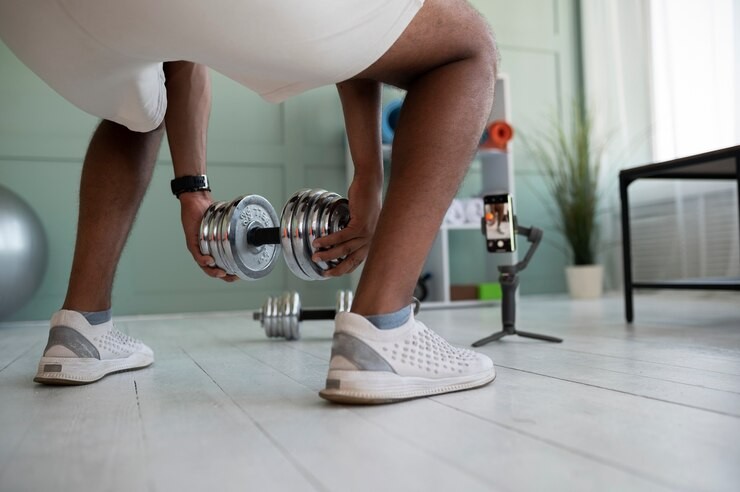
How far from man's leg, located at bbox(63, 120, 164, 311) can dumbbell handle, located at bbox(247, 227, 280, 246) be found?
0.89 feet

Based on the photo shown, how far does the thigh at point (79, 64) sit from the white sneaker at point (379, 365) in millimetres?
515

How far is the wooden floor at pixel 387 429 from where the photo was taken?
2.18ft

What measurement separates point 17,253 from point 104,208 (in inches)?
65.7

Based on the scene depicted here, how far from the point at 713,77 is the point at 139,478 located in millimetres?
3506

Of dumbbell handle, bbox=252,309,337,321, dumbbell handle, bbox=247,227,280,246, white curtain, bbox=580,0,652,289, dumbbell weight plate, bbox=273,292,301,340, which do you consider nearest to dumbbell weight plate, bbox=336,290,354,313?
dumbbell handle, bbox=252,309,337,321

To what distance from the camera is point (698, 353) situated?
1.47 m

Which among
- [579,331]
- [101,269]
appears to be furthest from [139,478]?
[579,331]

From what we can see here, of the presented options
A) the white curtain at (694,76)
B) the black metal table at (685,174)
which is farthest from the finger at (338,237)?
the white curtain at (694,76)

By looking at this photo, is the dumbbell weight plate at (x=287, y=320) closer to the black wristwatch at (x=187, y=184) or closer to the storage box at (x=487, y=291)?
the black wristwatch at (x=187, y=184)

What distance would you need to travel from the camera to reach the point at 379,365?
3.20ft

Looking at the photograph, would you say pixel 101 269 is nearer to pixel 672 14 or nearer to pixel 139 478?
pixel 139 478

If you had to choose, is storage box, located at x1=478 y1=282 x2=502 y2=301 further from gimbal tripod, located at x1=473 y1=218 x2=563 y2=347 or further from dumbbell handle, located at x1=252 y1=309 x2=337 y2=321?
gimbal tripod, located at x1=473 y1=218 x2=563 y2=347

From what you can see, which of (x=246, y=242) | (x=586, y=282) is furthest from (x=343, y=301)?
(x=586, y=282)

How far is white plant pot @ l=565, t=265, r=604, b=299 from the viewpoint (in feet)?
12.6
